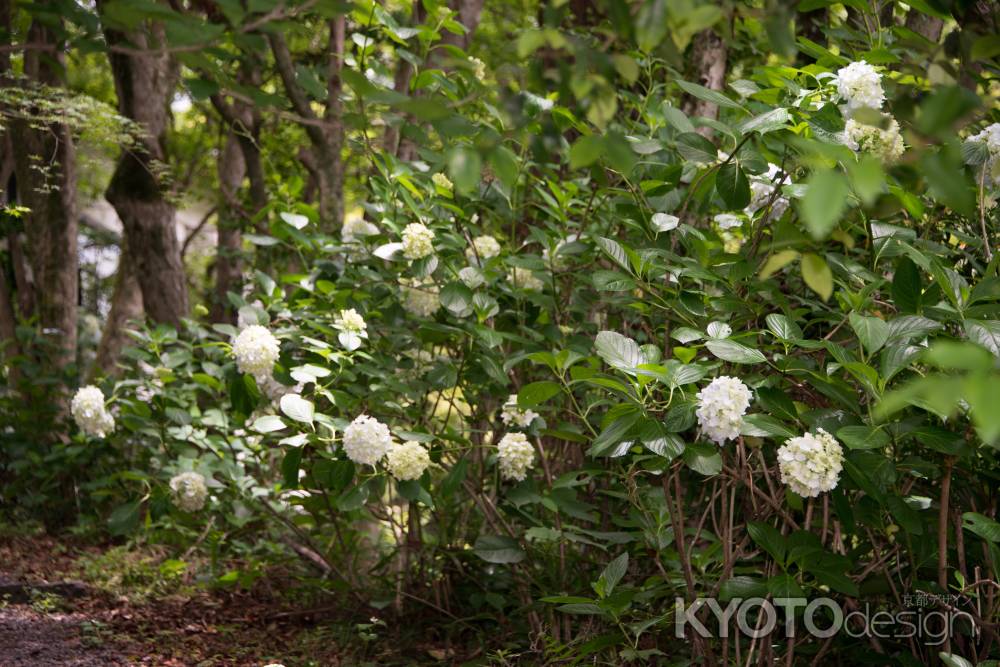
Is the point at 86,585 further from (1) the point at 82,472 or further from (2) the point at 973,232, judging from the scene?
(2) the point at 973,232

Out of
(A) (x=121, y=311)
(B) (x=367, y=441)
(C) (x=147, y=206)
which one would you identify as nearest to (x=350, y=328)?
(B) (x=367, y=441)

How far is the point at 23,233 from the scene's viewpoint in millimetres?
5535

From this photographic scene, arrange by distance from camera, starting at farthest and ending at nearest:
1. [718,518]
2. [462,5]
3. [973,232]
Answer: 1. [462,5]
2. [718,518]
3. [973,232]

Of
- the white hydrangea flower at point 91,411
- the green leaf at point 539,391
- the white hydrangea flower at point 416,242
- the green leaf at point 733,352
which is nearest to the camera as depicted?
the green leaf at point 733,352

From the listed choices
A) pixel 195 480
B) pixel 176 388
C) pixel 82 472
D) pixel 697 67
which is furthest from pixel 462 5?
pixel 82 472

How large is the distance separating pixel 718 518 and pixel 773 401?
0.92m

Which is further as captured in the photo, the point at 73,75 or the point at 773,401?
the point at 73,75

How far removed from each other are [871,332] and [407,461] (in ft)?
4.42

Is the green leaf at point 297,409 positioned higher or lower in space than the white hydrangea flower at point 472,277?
lower

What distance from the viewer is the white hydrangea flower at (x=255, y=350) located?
283 centimetres

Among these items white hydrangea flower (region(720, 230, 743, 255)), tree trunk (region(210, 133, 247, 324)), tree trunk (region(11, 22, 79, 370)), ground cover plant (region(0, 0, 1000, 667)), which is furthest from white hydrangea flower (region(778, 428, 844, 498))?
tree trunk (region(11, 22, 79, 370))

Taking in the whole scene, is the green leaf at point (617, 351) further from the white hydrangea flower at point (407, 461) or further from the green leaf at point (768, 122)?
the white hydrangea flower at point (407, 461)

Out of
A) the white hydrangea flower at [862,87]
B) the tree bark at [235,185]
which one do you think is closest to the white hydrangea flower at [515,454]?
the white hydrangea flower at [862,87]

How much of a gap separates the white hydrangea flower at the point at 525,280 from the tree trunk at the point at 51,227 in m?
3.03
